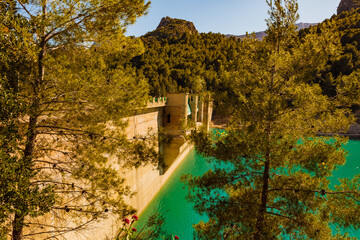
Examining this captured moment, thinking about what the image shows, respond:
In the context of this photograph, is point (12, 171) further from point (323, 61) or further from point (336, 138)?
point (323, 61)

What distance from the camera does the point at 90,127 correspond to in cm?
437

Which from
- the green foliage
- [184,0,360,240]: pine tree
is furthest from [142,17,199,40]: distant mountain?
[184,0,360,240]: pine tree

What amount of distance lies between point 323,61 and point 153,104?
34.6 ft

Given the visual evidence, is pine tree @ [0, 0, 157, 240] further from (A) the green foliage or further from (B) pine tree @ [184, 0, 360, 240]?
(A) the green foliage

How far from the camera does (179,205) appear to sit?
525 inches

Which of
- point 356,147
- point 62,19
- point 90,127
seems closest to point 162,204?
point 90,127

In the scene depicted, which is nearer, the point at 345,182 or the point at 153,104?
the point at 345,182

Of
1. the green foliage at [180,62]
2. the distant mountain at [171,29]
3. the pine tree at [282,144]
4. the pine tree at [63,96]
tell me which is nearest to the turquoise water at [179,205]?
the pine tree at [282,144]

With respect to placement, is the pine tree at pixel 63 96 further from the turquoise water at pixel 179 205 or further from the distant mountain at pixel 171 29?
the distant mountain at pixel 171 29

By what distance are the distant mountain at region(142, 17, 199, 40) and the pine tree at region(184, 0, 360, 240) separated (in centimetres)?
9841

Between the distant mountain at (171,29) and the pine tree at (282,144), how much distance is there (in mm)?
98414

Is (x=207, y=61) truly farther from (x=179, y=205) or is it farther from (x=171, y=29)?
(x=171, y=29)

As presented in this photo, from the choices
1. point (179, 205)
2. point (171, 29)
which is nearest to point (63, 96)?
point (179, 205)

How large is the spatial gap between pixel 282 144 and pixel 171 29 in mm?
112715
